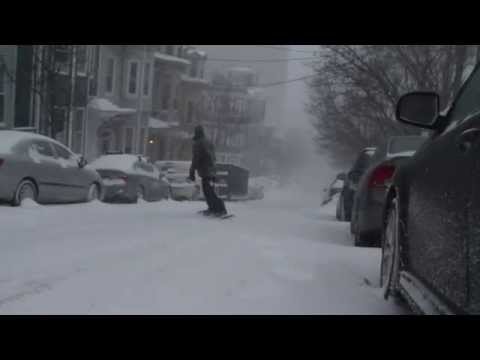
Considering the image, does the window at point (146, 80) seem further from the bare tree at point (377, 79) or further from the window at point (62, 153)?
the window at point (62, 153)

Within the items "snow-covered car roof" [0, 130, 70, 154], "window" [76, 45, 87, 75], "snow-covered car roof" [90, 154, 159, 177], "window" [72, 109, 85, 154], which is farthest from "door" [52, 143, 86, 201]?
"window" [72, 109, 85, 154]

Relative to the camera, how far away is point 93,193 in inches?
540

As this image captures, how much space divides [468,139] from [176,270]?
3.14 m

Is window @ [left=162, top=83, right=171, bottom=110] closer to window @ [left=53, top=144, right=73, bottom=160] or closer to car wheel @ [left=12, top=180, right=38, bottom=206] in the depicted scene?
window @ [left=53, top=144, right=73, bottom=160]

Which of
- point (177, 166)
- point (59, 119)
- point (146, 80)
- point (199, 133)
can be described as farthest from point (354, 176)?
point (146, 80)

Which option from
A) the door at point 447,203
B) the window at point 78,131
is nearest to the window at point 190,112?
the window at point 78,131

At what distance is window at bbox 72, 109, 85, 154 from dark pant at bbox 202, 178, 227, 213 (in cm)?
1950

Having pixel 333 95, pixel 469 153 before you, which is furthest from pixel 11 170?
pixel 333 95

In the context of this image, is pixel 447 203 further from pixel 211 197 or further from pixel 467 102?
pixel 211 197
